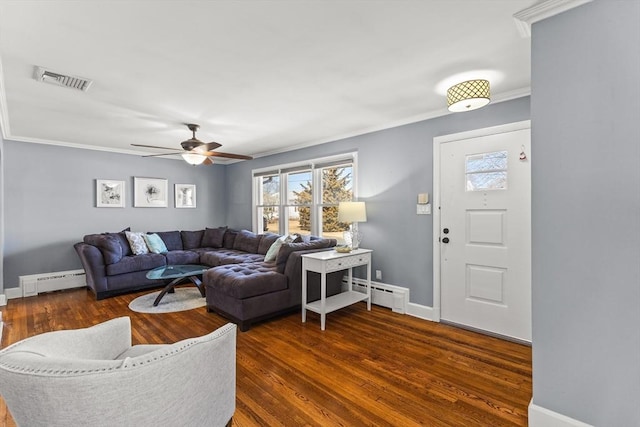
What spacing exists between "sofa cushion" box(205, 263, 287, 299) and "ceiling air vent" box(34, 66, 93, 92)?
220 centimetres

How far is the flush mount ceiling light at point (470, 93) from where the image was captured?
8.27ft

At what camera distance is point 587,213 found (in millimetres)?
1555

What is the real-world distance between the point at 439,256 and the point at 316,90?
2206mm

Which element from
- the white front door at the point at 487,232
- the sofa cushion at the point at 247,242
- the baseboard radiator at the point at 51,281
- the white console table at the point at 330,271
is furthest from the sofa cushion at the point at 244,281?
the baseboard radiator at the point at 51,281

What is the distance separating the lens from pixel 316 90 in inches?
111

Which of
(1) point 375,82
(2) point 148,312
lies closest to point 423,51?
(1) point 375,82

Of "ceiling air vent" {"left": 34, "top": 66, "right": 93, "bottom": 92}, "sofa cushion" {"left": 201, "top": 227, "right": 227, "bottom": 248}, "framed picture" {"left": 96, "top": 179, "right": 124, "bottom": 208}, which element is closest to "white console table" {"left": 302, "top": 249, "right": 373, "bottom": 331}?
"ceiling air vent" {"left": 34, "top": 66, "right": 93, "bottom": 92}

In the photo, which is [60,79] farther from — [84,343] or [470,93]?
[470,93]

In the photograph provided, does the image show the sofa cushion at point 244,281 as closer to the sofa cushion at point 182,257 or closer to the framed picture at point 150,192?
the sofa cushion at point 182,257

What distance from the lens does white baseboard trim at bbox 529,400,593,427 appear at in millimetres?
1601

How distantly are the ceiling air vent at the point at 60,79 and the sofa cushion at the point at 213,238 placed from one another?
374 centimetres

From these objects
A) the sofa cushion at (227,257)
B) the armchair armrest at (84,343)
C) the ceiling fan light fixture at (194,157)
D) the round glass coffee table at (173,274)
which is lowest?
the round glass coffee table at (173,274)

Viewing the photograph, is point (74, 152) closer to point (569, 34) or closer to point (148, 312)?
point (148, 312)

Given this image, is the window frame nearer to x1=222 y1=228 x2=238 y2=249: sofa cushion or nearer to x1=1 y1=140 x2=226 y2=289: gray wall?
x1=222 y1=228 x2=238 y2=249: sofa cushion
